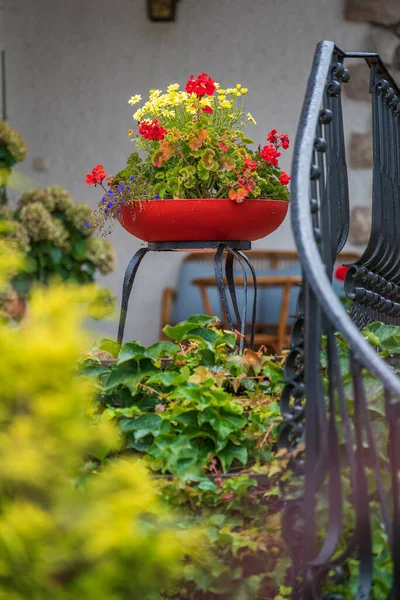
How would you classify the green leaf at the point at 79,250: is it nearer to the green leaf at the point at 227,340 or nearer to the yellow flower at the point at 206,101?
the yellow flower at the point at 206,101

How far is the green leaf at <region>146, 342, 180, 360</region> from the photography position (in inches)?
79.6

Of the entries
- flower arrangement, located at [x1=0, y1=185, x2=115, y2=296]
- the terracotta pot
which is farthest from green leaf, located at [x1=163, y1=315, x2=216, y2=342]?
flower arrangement, located at [x1=0, y1=185, x2=115, y2=296]

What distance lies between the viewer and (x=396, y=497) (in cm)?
132

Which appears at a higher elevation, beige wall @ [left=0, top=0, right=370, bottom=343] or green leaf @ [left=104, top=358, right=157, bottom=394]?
beige wall @ [left=0, top=0, right=370, bottom=343]

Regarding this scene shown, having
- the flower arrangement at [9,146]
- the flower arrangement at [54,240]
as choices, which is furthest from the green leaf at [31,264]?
the flower arrangement at [9,146]

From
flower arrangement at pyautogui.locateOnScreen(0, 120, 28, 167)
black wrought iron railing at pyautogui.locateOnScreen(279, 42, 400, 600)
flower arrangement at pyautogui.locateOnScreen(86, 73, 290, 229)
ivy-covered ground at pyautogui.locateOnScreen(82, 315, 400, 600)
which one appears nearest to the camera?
black wrought iron railing at pyautogui.locateOnScreen(279, 42, 400, 600)

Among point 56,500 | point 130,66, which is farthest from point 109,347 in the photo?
point 130,66

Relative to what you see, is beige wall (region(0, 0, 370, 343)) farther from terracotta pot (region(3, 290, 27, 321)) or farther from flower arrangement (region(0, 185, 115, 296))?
terracotta pot (region(3, 290, 27, 321))

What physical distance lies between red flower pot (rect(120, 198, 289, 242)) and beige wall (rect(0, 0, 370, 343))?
289cm

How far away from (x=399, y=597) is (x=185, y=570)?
0.47m

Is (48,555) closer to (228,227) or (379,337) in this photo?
(379,337)

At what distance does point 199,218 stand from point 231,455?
79 centimetres

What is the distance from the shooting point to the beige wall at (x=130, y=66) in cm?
524

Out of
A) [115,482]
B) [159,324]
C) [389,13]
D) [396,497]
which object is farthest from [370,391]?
[389,13]
